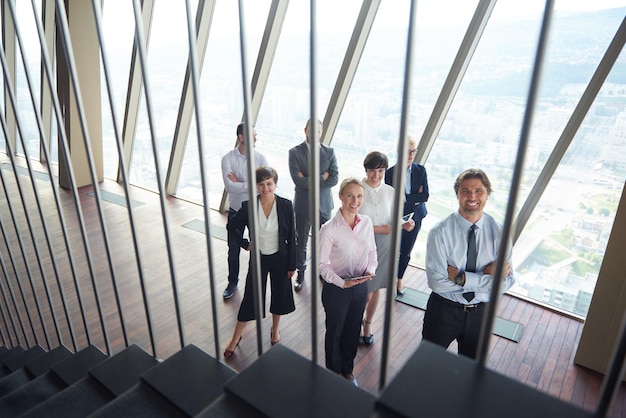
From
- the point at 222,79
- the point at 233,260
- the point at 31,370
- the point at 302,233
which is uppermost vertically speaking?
the point at 222,79

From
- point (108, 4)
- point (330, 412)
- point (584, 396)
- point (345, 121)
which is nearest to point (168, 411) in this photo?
→ point (330, 412)

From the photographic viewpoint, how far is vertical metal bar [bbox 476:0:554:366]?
541 millimetres

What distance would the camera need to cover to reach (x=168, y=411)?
3.24 ft

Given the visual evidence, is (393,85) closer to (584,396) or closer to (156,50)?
(584,396)

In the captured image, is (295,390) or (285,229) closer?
(295,390)

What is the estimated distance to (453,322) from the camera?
7.52 feet

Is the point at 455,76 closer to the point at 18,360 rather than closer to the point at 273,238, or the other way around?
the point at 273,238

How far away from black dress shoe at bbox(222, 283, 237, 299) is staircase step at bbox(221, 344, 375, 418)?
3.07 m

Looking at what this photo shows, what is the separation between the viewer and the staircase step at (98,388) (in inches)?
46.9

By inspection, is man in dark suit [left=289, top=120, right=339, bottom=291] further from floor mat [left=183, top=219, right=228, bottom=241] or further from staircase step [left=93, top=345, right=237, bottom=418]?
staircase step [left=93, top=345, right=237, bottom=418]

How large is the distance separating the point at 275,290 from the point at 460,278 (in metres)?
1.42

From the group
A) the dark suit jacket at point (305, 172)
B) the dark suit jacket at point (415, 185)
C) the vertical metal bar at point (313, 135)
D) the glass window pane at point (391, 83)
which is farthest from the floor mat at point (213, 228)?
the vertical metal bar at point (313, 135)

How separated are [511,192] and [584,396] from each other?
301 centimetres

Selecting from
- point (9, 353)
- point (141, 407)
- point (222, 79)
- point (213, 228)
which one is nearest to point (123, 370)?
point (141, 407)
